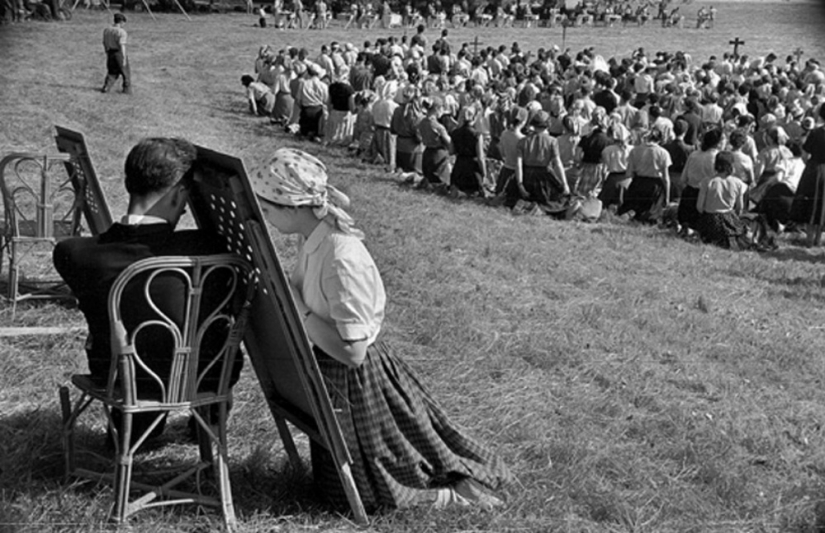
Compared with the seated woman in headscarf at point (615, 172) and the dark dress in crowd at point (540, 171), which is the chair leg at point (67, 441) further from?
the seated woman in headscarf at point (615, 172)

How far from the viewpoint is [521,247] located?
10062 mm

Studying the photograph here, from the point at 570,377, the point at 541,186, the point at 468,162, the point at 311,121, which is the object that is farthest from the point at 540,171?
the point at 570,377

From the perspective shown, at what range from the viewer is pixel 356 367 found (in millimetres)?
3467

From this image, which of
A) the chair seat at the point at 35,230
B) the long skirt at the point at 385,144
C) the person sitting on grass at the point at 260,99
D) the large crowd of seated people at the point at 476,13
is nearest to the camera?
the chair seat at the point at 35,230

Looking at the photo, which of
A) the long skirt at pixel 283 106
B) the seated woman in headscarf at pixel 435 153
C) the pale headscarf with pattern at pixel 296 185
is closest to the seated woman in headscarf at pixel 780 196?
the seated woman in headscarf at pixel 435 153

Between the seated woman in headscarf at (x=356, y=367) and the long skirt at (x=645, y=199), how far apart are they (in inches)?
371

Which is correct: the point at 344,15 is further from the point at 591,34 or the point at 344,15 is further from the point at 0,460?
the point at 0,460

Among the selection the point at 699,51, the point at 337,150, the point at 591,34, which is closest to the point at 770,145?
the point at 337,150

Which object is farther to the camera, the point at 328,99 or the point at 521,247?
the point at 328,99

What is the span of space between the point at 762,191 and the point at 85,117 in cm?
1077

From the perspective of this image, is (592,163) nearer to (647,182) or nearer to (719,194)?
(647,182)

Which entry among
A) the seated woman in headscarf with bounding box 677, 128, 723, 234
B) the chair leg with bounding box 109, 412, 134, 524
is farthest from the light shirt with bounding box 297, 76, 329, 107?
the chair leg with bounding box 109, 412, 134, 524

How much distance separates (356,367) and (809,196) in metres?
9.91

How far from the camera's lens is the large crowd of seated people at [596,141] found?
39.5ft
